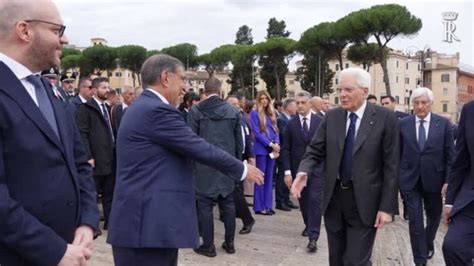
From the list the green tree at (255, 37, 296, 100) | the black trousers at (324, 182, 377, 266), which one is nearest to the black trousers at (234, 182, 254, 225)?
the black trousers at (324, 182, 377, 266)

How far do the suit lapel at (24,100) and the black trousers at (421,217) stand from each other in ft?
15.4

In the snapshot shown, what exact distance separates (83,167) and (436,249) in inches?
220

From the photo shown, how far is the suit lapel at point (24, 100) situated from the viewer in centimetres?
204

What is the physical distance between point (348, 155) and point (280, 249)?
2646 mm

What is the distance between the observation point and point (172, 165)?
130 inches

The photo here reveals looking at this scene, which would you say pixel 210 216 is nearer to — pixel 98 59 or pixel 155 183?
pixel 155 183

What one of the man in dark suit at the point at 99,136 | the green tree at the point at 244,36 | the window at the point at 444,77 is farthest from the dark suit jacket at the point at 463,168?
the window at the point at 444,77

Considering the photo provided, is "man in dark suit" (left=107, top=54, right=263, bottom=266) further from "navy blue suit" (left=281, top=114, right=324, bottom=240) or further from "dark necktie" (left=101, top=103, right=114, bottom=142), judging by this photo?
"dark necktie" (left=101, top=103, right=114, bottom=142)

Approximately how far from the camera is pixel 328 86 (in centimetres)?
7512

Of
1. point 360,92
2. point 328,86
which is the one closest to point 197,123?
point 360,92

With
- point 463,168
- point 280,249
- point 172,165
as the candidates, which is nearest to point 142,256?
point 172,165

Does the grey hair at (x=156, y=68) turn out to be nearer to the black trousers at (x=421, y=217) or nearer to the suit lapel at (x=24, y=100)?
the suit lapel at (x=24, y=100)

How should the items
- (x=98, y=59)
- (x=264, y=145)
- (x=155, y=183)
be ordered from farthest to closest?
(x=98, y=59)
(x=264, y=145)
(x=155, y=183)

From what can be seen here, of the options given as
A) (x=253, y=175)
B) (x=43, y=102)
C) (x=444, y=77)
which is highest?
(x=444, y=77)
